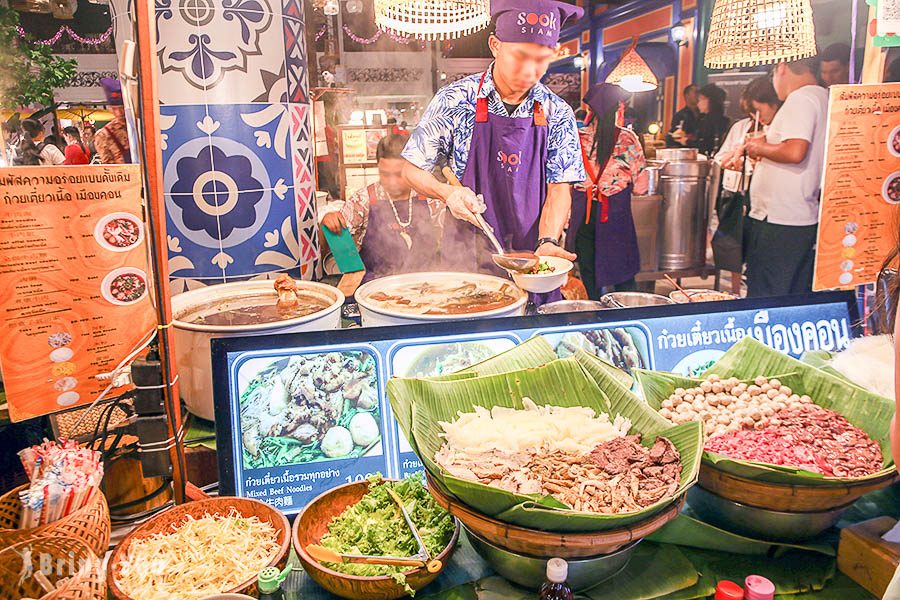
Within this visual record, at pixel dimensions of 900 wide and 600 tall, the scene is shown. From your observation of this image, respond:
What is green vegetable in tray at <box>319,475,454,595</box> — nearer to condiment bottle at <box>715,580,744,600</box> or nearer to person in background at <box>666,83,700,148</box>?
condiment bottle at <box>715,580,744,600</box>

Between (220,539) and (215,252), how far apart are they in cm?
174

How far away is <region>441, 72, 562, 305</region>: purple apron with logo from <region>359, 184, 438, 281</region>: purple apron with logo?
0.32 feet

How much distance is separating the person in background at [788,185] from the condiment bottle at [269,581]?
9.93ft

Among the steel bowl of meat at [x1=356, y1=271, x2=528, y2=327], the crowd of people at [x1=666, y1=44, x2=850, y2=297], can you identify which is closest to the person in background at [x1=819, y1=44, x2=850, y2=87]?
the crowd of people at [x1=666, y1=44, x2=850, y2=297]

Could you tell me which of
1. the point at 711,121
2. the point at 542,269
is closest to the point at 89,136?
the point at 542,269

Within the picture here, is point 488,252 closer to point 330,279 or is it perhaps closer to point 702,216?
point 330,279

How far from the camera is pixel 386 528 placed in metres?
1.50

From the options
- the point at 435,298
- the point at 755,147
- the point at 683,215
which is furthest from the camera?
the point at 683,215

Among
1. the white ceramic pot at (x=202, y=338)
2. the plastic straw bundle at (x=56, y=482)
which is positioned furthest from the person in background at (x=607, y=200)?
the plastic straw bundle at (x=56, y=482)

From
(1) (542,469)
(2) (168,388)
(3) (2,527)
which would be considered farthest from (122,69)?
(1) (542,469)

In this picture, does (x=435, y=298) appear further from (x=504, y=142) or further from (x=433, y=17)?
(x=433, y=17)

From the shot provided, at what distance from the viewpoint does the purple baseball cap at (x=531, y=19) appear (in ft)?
9.23

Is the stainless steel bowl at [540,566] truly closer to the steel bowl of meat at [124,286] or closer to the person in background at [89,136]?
the steel bowl of meat at [124,286]

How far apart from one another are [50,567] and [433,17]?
101 inches
